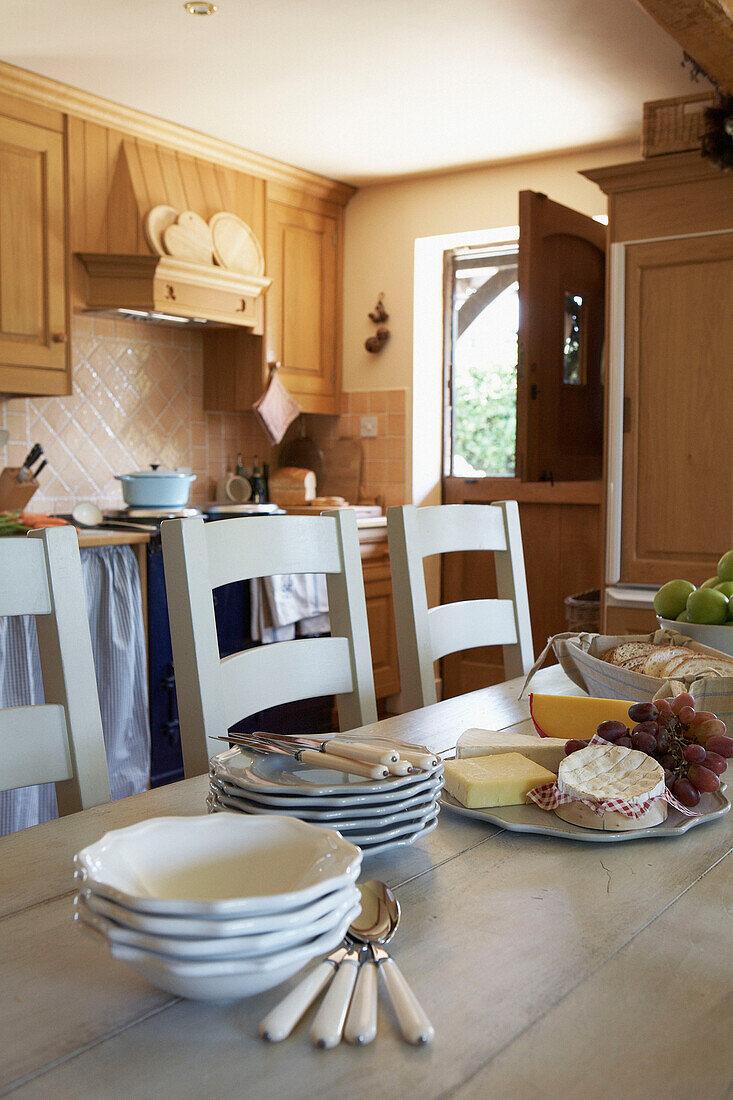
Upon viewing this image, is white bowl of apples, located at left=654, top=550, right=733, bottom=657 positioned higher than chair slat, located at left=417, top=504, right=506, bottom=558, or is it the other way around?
chair slat, located at left=417, top=504, right=506, bottom=558

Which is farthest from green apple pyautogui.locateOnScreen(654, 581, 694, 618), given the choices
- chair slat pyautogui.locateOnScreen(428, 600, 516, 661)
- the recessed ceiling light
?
the recessed ceiling light

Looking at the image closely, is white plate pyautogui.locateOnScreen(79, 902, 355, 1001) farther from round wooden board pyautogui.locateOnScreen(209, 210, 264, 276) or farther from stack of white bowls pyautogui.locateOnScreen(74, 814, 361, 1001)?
round wooden board pyautogui.locateOnScreen(209, 210, 264, 276)

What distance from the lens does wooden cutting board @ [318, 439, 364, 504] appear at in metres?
4.60

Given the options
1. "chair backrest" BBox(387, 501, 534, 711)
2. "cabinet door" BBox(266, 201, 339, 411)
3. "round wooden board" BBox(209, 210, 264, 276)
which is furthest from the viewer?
"cabinet door" BBox(266, 201, 339, 411)

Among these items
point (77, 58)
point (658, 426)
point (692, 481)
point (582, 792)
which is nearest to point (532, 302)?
point (658, 426)

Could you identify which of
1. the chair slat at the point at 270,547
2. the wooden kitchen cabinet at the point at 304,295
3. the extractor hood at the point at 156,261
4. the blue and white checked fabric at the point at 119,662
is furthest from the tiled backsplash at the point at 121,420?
the chair slat at the point at 270,547

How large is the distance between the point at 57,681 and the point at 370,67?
2.61m

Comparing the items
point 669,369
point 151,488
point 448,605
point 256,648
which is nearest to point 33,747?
point 256,648

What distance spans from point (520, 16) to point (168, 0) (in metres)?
0.95

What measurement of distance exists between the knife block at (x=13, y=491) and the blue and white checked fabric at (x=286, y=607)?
813 millimetres

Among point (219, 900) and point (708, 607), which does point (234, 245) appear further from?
point (219, 900)

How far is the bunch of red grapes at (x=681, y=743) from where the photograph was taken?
37.1 inches

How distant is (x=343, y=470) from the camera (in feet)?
15.2

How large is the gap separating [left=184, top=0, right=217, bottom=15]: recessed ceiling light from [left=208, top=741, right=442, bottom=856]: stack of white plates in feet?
8.06
